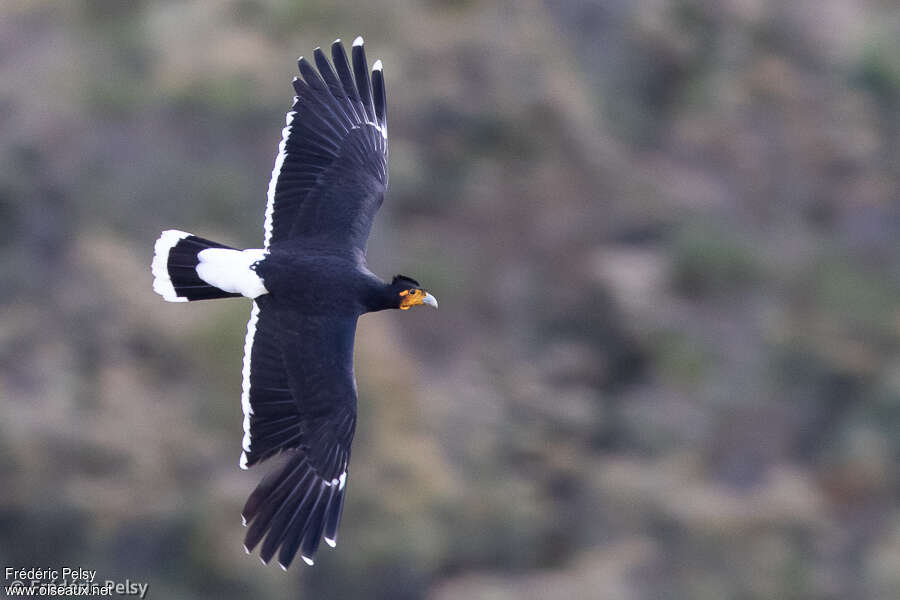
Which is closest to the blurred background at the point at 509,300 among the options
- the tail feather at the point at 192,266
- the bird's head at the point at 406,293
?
the tail feather at the point at 192,266

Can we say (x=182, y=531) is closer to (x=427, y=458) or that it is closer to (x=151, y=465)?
(x=151, y=465)

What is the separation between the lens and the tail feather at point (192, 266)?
930cm

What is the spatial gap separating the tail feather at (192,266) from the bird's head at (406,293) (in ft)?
2.74

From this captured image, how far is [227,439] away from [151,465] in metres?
0.95

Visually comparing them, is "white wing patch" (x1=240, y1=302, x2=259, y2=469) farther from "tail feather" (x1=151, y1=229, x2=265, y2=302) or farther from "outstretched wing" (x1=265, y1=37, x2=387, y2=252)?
"outstretched wing" (x1=265, y1=37, x2=387, y2=252)

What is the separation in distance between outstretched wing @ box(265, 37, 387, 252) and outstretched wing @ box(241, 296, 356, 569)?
0.68 m

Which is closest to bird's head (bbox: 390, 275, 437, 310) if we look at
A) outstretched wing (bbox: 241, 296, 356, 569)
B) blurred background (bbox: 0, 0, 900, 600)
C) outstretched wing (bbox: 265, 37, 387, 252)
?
outstretched wing (bbox: 241, 296, 356, 569)

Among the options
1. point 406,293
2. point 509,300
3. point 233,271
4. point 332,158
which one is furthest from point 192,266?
point 509,300

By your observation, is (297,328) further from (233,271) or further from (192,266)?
(192,266)

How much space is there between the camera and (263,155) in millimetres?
21031

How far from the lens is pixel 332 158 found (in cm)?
989

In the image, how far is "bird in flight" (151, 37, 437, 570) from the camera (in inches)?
356

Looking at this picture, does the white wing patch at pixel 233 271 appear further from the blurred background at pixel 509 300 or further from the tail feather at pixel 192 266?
the blurred background at pixel 509 300

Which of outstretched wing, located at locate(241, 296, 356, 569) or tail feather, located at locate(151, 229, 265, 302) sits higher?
tail feather, located at locate(151, 229, 265, 302)
